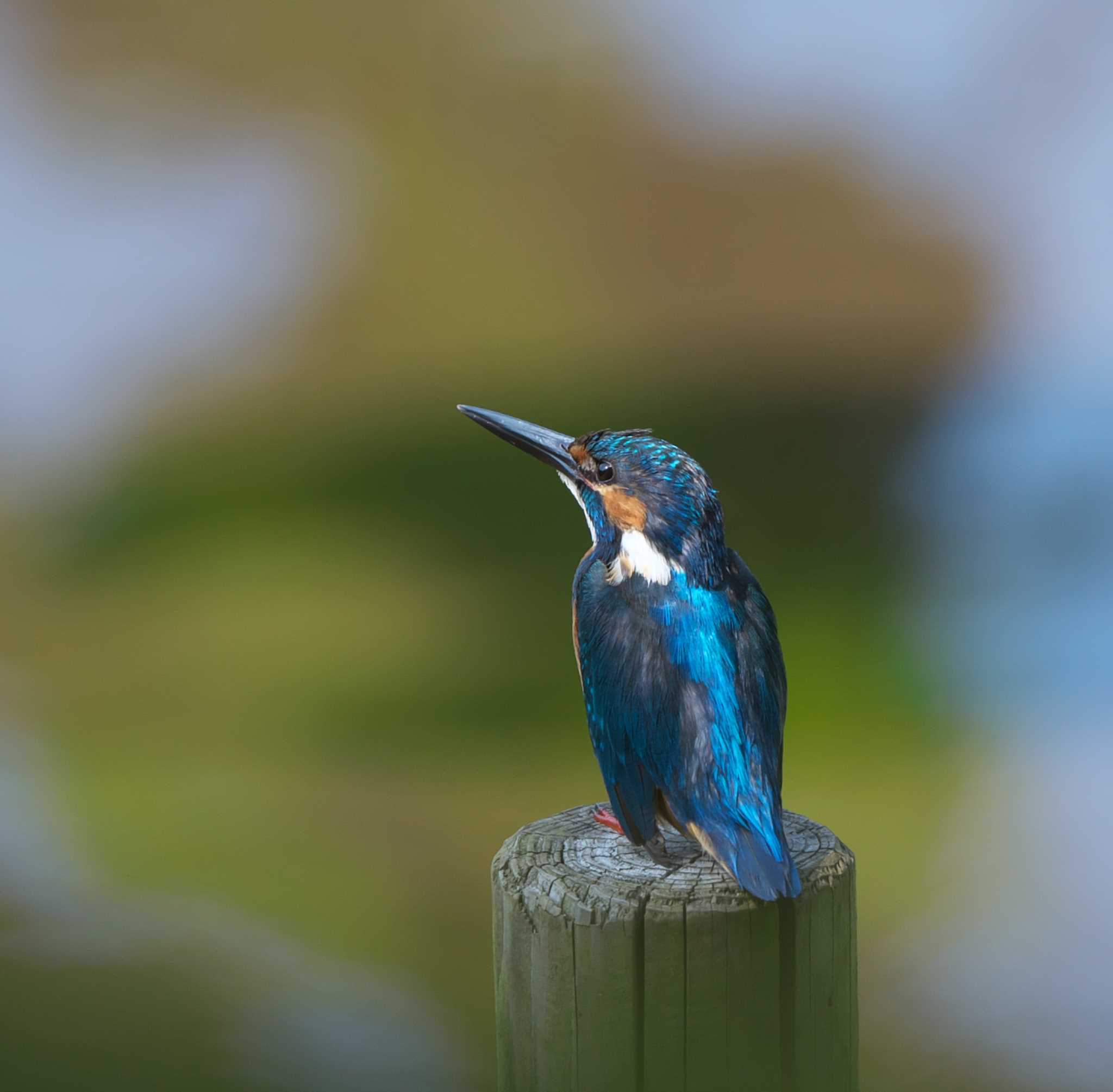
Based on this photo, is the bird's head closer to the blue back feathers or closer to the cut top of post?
the blue back feathers

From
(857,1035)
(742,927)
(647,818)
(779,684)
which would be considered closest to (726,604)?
(779,684)

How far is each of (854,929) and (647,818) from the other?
0.39 metres

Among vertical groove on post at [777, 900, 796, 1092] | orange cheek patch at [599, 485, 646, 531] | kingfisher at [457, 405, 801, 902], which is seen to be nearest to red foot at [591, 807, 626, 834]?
kingfisher at [457, 405, 801, 902]

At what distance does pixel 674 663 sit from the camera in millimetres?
1964

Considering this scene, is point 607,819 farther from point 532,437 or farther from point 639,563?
point 532,437

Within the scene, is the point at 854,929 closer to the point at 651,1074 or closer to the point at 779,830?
the point at 779,830

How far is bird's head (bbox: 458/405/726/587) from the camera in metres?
2.04

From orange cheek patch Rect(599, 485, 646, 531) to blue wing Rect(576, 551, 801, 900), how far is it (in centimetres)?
11

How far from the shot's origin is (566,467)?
227 cm

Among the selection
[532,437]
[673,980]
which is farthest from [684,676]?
[532,437]

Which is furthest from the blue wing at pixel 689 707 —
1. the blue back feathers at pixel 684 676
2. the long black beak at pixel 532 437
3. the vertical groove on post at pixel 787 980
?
the long black beak at pixel 532 437

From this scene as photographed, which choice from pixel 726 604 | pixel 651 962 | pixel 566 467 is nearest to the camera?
pixel 651 962

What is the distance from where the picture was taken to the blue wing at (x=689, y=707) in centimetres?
188

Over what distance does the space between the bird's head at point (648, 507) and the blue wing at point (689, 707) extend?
0.12ft
